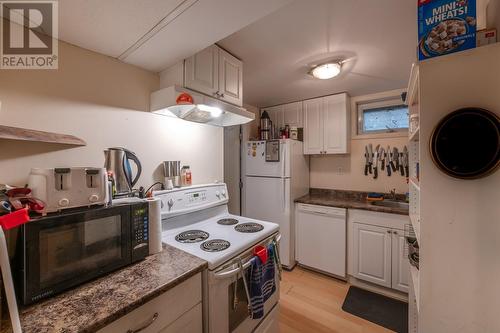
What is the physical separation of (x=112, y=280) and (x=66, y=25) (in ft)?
4.14

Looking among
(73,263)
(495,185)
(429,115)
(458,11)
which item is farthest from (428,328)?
(73,263)

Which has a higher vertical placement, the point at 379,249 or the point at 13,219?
the point at 13,219

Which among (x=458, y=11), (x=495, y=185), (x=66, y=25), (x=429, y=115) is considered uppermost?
(x=66, y=25)

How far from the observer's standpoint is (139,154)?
4.87 ft

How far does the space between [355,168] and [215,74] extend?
2.29 m

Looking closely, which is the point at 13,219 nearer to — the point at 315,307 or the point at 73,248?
the point at 73,248

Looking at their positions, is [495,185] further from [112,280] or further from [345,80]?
[345,80]

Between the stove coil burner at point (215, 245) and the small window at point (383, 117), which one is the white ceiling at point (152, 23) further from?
the small window at point (383, 117)

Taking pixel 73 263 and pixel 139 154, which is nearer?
pixel 73 263

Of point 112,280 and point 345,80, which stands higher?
point 345,80

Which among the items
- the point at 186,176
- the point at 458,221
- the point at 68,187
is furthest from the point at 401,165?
the point at 68,187

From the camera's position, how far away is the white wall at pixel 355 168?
2611mm

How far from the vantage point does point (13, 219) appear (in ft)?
2.09

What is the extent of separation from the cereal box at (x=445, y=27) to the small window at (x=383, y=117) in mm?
2086
